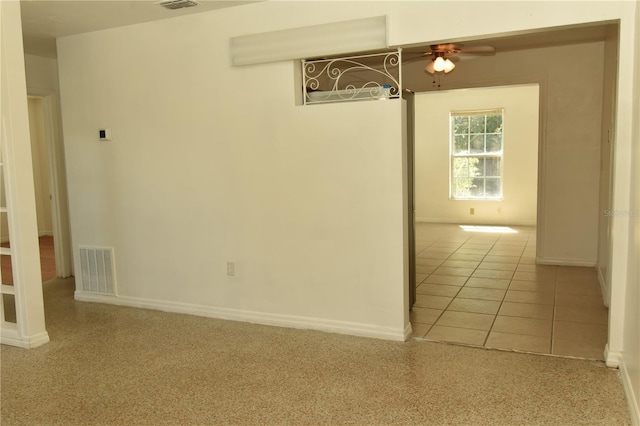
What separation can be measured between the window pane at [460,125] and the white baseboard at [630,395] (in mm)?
6974

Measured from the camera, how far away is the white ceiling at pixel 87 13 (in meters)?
3.70

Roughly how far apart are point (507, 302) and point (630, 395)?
1886mm

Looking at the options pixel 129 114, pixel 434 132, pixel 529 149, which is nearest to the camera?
pixel 129 114

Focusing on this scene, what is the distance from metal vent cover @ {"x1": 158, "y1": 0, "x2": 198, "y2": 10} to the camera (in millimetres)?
3699

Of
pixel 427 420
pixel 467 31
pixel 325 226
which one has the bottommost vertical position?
pixel 427 420

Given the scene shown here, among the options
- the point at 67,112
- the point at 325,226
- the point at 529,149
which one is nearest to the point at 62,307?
Result: the point at 67,112

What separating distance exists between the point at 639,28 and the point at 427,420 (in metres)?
2.33

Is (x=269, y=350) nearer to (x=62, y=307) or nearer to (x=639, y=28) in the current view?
(x=62, y=307)

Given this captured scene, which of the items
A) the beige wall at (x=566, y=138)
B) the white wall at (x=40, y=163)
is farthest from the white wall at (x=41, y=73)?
the beige wall at (x=566, y=138)

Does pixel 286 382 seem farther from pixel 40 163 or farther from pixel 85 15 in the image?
pixel 40 163

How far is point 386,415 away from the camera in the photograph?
8.52 feet

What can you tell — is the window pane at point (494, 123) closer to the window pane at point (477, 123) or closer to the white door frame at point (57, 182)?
the window pane at point (477, 123)

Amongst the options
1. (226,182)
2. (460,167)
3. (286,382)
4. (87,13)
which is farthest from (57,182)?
(460,167)

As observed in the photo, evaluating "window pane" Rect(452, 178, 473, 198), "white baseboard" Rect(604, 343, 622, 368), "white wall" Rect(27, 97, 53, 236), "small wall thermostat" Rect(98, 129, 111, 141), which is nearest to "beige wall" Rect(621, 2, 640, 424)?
"white baseboard" Rect(604, 343, 622, 368)
